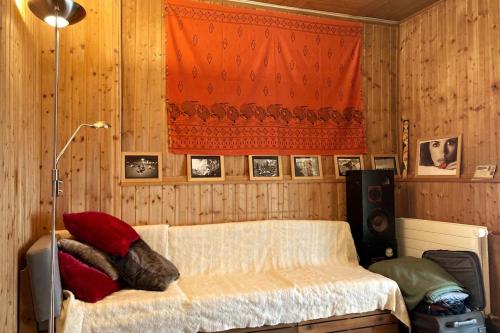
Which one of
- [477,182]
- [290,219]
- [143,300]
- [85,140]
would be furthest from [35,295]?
[477,182]

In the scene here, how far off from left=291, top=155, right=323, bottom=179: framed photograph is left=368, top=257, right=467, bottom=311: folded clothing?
40.3 inches

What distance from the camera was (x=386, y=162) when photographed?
13.0 feet

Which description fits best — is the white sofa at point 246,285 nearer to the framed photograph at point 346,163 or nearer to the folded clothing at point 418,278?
the folded clothing at point 418,278

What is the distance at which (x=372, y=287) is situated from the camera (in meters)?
2.80

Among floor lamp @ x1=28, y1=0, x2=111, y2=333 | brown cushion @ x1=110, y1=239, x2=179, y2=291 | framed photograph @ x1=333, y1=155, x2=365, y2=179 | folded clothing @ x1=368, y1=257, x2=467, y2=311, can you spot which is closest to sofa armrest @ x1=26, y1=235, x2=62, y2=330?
floor lamp @ x1=28, y1=0, x2=111, y2=333

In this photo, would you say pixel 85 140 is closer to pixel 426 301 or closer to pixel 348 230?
pixel 348 230

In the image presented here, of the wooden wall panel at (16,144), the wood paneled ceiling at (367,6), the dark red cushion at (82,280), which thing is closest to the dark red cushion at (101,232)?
the dark red cushion at (82,280)

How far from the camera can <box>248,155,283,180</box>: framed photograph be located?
351 centimetres

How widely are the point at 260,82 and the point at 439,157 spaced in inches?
70.3

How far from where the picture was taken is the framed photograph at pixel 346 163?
377 centimetres

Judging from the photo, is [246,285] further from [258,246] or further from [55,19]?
[55,19]

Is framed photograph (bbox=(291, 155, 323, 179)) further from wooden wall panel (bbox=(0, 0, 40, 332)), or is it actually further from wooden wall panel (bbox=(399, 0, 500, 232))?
wooden wall panel (bbox=(0, 0, 40, 332))

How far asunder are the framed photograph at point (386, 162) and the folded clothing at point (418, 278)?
1100mm

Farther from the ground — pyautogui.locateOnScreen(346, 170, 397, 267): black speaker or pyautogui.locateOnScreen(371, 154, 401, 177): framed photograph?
pyautogui.locateOnScreen(371, 154, 401, 177): framed photograph
